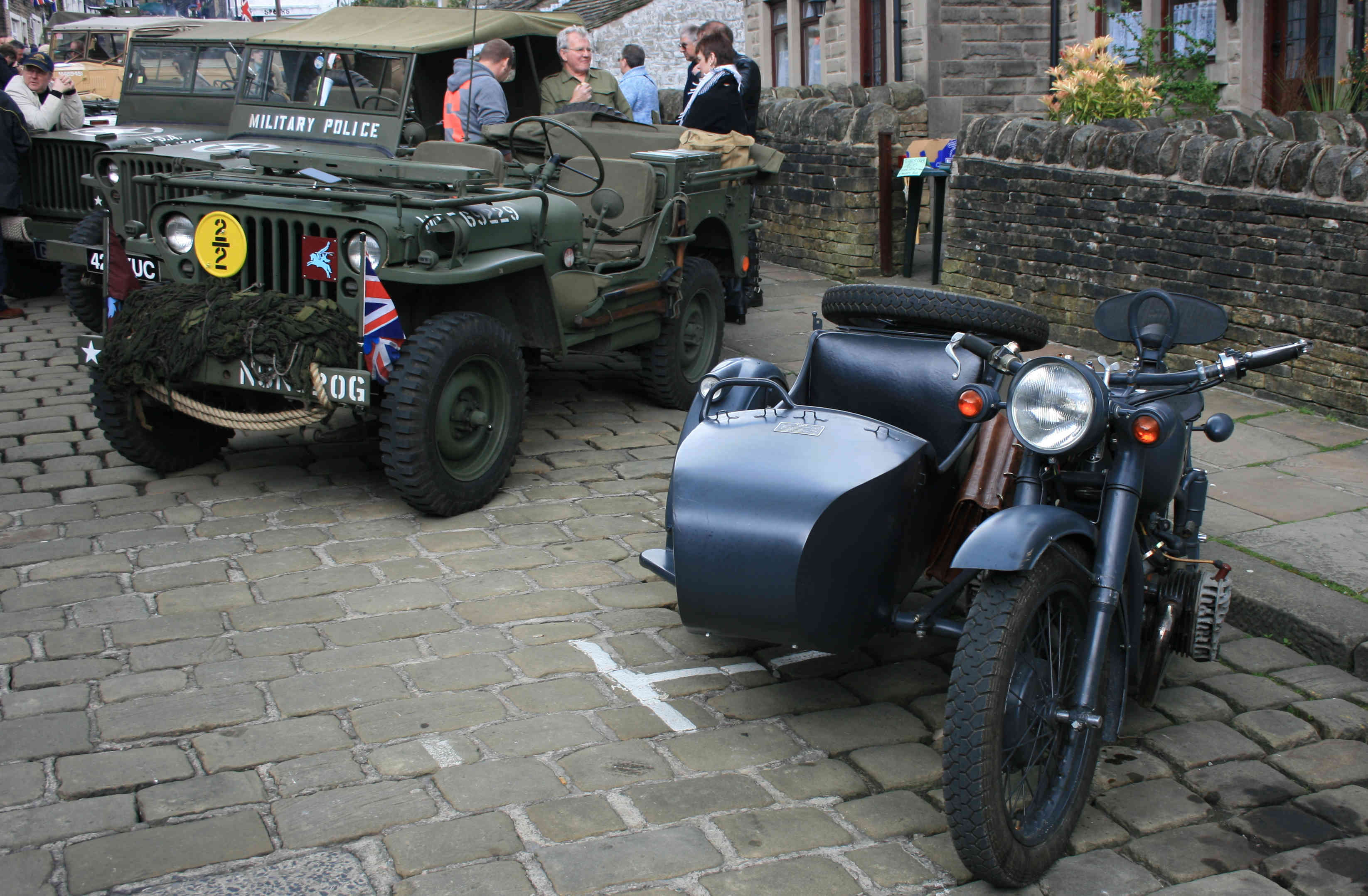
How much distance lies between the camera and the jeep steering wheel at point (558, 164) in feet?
20.6

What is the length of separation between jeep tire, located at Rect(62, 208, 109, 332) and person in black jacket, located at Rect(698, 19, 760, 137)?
4.36 metres

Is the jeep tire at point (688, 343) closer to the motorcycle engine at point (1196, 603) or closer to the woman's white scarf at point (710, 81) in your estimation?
the woman's white scarf at point (710, 81)

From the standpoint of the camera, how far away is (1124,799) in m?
3.27

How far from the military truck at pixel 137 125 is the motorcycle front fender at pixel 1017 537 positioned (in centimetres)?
749

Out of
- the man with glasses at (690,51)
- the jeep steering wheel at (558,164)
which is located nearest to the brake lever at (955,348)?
the jeep steering wheel at (558,164)

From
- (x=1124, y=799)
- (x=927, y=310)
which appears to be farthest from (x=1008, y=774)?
(x=927, y=310)

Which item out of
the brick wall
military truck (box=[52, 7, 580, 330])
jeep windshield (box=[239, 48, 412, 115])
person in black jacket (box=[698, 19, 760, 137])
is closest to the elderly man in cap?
military truck (box=[52, 7, 580, 330])

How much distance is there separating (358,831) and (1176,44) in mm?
12789

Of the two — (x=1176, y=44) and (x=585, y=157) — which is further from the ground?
(x=1176, y=44)

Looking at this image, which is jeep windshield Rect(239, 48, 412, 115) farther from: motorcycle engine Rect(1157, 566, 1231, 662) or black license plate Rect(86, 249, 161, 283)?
motorcycle engine Rect(1157, 566, 1231, 662)

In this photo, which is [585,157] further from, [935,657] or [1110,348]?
[935,657]

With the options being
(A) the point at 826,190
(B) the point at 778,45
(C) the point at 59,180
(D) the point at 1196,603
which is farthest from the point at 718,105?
(B) the point at 778,45

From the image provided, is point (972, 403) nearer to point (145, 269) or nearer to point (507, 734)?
A: point (507, 734)

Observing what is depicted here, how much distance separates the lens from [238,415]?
5215 millimetres
